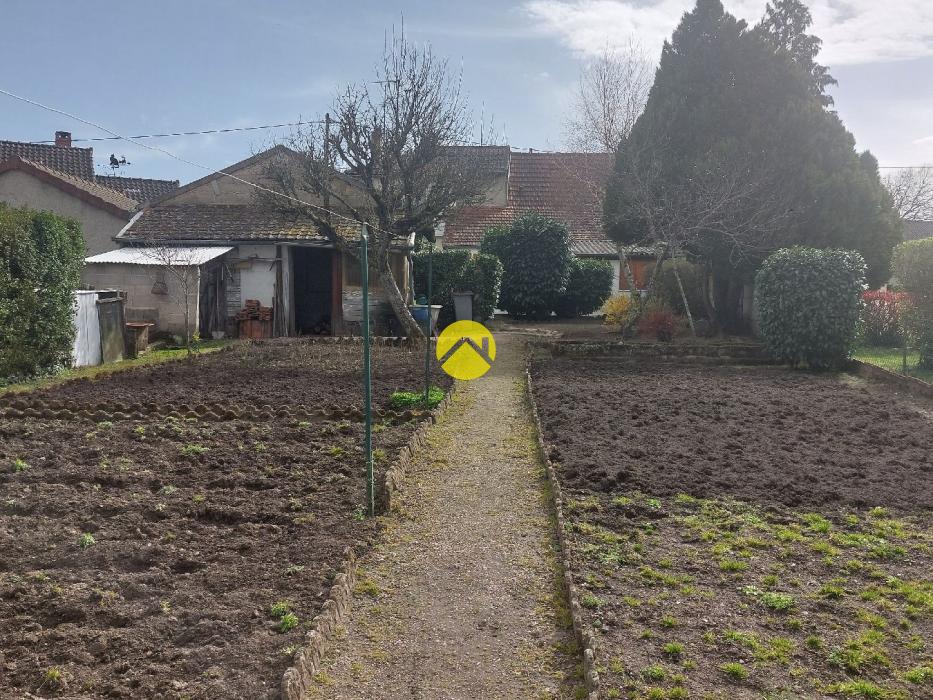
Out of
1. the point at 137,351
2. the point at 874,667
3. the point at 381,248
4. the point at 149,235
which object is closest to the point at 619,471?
the point at 874,667

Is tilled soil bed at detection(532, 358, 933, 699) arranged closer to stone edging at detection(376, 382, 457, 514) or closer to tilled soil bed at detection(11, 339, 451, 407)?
stone edging at detection(376, 382, 457, 514)

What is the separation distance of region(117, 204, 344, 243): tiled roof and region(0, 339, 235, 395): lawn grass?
3.08 meters

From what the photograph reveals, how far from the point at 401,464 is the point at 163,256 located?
12890 mm

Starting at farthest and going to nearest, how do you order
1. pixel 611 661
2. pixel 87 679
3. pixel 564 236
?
1. pixel 564 236
2. pixel 611 661
3. pixel 87 679

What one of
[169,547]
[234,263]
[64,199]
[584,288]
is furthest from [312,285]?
[169,547]

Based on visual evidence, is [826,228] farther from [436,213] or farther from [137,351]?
[137,351]

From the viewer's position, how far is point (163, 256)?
18750 mm

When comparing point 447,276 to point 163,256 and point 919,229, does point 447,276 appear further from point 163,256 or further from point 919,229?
point 919,229

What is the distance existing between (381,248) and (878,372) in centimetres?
990

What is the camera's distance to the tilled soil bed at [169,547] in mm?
4176

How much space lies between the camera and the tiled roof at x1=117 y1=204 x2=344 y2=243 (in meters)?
21.0

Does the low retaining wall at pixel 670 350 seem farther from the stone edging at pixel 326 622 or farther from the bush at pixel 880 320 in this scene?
the stone edging at pixel 326 622

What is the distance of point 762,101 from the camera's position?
1998 centimetres

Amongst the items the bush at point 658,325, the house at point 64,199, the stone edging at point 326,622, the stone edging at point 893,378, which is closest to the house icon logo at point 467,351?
the stone edging at point 326,622
